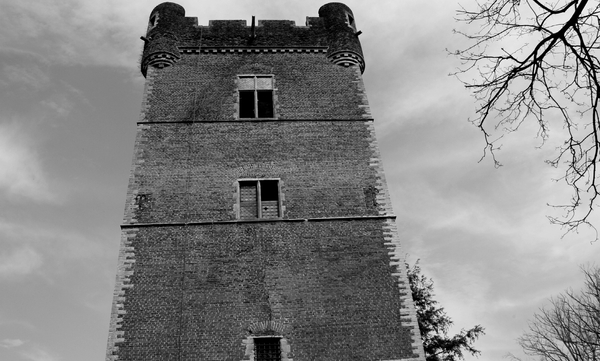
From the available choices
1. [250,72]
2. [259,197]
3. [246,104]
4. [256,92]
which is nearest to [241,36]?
[250,72]

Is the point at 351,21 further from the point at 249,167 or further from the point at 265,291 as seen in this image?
the point at 265,291

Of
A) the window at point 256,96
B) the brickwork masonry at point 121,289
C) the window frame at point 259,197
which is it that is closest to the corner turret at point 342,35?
the window at point 256,96

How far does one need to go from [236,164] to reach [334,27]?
5.83 m

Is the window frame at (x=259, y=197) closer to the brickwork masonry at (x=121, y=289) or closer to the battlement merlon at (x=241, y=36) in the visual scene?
the brickwork masonry at (x=121, y=289)

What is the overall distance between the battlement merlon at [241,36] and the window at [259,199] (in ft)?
15.4

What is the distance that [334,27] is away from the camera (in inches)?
634

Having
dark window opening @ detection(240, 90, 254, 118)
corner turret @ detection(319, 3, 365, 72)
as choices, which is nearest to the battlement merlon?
corner turret @ detection(319, 3, 365, 72)

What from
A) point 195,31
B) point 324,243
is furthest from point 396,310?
point 195,31

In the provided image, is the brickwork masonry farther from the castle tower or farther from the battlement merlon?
the battlement merlon

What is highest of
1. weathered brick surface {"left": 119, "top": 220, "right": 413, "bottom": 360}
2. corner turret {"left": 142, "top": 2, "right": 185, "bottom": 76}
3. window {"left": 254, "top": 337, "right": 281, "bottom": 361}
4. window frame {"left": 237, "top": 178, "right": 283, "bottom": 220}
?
corner turret {"left": 142, "top": 2, "right": 185, "bottom": 76}

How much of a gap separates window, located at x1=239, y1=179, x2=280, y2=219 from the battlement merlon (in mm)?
4695

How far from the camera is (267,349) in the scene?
10.5 meters

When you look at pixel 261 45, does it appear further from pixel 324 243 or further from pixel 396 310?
pixel 396 310

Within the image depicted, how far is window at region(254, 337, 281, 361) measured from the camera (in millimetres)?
10398
